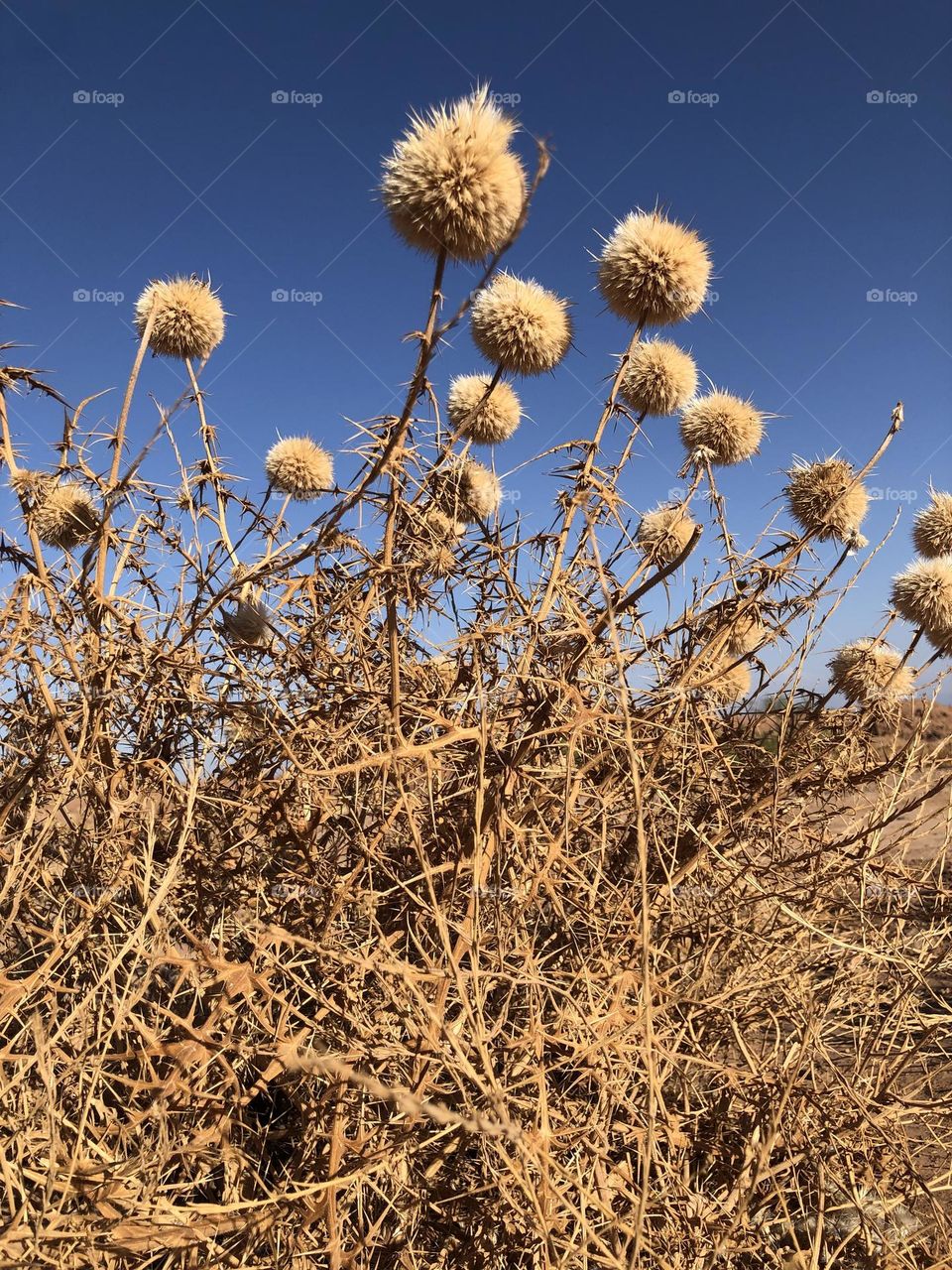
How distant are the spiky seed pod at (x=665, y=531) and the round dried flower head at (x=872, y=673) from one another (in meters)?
0.55

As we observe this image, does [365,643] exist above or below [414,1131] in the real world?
above

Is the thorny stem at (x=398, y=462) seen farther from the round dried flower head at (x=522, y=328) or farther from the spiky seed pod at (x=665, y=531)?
the spiky seed pod at (x=665, y=531)

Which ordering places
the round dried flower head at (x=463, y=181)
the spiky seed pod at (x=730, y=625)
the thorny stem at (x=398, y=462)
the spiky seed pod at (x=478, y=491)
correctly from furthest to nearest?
the spiky seed pod at (x=478, y=491) < the spiky seed pod at (x=730, y=625) < the round dried flower head at (x=463, y=181) < the thorny stem at (x=398, y=462)

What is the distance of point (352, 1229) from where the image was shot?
44.6 inches

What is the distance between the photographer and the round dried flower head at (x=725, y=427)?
90.7 inches

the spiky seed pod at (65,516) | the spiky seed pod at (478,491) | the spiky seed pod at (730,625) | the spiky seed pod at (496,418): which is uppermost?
the spiky seed pod at (496,418)

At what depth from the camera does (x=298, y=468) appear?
8.45 feet

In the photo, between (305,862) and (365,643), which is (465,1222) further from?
(365,643)

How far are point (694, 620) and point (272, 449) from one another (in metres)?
1.63

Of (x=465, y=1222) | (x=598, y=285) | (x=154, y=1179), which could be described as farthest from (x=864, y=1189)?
(x=598, y=285)

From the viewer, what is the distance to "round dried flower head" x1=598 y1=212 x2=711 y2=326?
1.89 meters

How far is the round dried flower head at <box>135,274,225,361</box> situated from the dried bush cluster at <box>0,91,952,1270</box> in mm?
590

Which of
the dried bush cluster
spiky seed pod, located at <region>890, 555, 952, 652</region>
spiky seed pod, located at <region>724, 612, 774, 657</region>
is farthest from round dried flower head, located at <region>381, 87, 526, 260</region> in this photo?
spiky seed pod, located at <region>890, 555, 952, 652</region>

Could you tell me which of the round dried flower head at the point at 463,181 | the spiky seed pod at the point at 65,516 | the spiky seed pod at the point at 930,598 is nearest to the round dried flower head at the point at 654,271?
the round dried flower head at the point at 463,181
